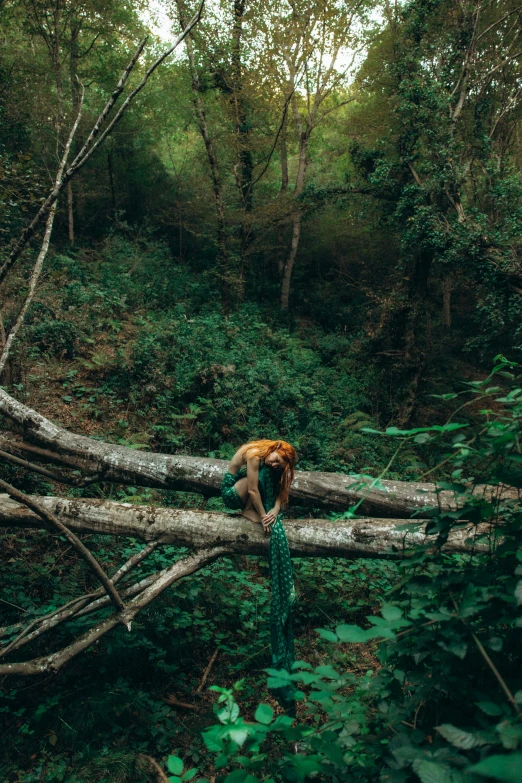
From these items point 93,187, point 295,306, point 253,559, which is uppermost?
point 93,187

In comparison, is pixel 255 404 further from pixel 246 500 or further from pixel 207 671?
pixel 207 671

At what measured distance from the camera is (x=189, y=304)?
14.6 m

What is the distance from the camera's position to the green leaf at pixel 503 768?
3.12 feet

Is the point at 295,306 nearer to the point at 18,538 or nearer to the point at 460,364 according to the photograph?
the point at 460,364

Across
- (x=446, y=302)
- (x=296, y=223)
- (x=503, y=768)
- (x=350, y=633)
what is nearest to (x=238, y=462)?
(x=350, y=633)

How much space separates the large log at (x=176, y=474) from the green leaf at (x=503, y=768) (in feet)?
11.8

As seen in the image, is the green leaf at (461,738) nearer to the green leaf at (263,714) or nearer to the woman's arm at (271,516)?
the green leaf at (263,714)

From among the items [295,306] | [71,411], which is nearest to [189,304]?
[295,306]

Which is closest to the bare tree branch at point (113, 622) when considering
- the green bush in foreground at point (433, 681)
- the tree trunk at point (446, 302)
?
the green bush in foreground at point (433, 681)

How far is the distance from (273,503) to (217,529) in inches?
22.7

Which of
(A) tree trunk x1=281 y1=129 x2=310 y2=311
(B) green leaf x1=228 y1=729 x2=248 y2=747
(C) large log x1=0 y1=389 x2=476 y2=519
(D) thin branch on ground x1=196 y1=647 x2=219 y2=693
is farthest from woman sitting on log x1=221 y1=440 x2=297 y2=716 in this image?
(A) tree trunk x1=281 y1=129 x2=310 y2=311

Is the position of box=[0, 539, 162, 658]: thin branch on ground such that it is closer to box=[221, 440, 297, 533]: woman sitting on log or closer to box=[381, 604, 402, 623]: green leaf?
box=[221, 440, 297, 533]: woman sitting on log

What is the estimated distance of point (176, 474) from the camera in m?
4.81

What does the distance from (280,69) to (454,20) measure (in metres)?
5.48
